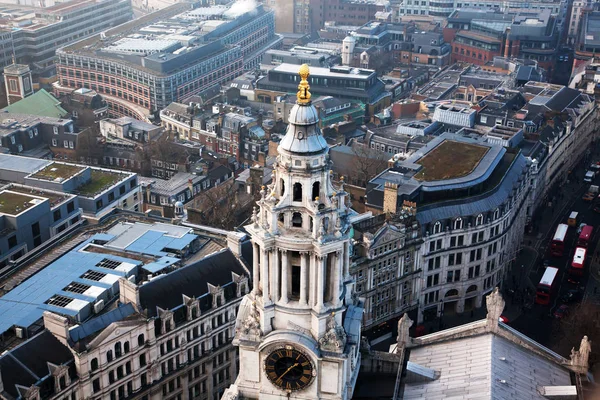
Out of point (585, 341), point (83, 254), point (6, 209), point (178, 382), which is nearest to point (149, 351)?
point (178, 382)

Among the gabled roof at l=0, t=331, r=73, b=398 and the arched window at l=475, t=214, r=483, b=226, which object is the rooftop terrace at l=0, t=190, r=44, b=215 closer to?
Answer: the gabled roof at l=0, t=331, r=73, b=398

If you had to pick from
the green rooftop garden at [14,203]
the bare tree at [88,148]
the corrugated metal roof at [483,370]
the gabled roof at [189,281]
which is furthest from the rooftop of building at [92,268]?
the bare tree at [88,148]

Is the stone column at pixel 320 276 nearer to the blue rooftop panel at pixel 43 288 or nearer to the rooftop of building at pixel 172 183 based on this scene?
the blue rooftop panel at pixel 43 288

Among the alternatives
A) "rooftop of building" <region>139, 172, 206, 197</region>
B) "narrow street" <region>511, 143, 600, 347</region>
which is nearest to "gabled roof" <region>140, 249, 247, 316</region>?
"narrow street" <region>511, 143, 600, 347</region>

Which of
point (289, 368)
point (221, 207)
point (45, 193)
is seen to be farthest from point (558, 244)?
point (289, 368)

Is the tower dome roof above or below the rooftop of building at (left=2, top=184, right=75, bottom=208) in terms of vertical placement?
above

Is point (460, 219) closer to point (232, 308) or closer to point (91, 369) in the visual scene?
point (232, 308)

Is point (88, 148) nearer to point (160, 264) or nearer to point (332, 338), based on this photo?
point (160, 264)
